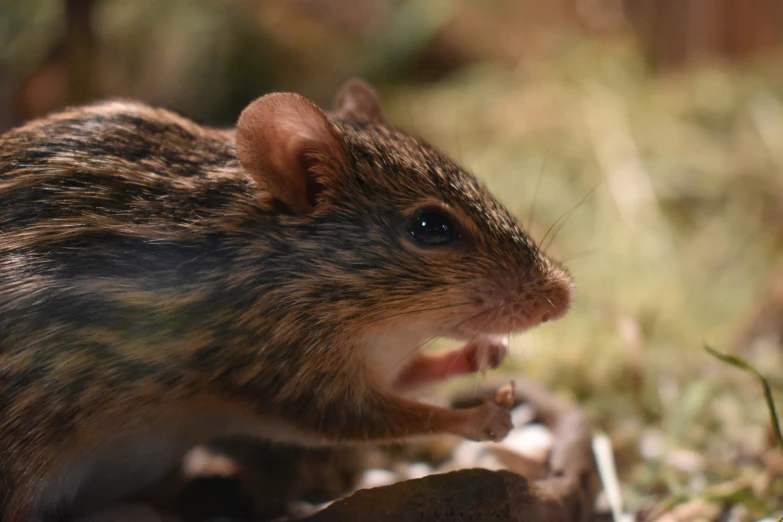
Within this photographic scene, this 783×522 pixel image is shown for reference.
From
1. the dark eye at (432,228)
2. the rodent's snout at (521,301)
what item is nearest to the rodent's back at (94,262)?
the dark eye at (432,228)

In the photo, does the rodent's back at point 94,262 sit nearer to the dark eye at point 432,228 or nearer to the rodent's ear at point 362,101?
the dark eye at point 432,228

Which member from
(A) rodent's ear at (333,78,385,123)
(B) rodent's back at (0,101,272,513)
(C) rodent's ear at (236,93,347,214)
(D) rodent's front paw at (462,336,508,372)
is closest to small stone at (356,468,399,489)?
(D) rodent's front paw at (462,336,508,372)

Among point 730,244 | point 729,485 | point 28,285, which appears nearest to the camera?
point 28,285

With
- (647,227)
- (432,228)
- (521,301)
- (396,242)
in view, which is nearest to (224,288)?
(396,242)

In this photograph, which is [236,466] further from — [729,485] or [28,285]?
[729,485]

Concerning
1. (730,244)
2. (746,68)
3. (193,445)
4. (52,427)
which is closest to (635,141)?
(730,244)
